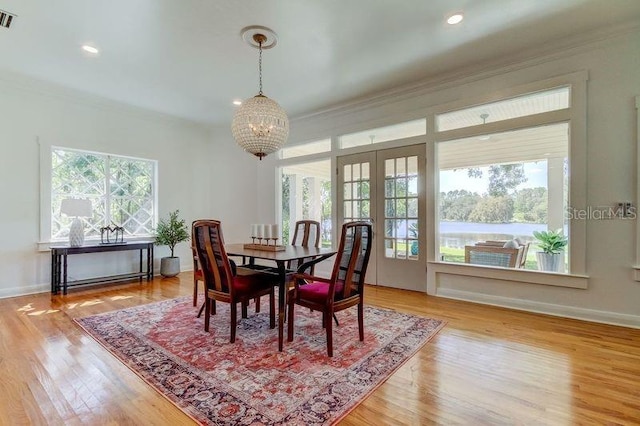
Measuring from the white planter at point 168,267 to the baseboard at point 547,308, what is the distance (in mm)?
4194

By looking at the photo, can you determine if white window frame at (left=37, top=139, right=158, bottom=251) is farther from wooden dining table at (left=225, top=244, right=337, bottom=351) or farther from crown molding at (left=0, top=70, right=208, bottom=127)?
wooden dining table at (left=225, top=244, right=337, bottom=351)

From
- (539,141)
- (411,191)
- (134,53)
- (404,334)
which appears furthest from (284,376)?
(539,141)

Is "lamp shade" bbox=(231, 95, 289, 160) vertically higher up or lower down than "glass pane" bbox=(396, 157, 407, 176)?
higher up

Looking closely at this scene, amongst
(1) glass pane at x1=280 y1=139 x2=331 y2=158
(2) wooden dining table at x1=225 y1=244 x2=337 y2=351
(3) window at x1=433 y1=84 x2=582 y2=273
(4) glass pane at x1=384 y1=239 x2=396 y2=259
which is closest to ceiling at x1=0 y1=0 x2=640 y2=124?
(3) window at x1=433 y1=84 x2=582 y2=273

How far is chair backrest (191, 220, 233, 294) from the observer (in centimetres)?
257

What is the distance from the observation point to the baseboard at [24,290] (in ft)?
13.2

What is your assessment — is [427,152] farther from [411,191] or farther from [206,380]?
[206,380]

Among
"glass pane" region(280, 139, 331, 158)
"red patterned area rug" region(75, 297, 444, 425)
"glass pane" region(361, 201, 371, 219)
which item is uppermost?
"glass pane" region(280, 139, 331, 158)

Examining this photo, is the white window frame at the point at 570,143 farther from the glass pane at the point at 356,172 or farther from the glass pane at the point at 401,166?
the glass pane at the point at 356,172

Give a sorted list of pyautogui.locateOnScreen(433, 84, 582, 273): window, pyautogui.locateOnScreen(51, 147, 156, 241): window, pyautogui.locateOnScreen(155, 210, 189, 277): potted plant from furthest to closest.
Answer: pyautogui.locateOnScreen(155, 210, 189, 277): potted plant
pyautogui.locateOnScreen(51, 147, 156, 241): window
pyautogui.locateOnScreen(433, 84, 582, 273): window

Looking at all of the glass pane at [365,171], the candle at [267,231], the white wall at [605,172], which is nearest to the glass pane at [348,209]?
the glass pane at [365,171]

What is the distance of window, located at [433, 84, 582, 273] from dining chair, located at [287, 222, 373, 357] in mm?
2012

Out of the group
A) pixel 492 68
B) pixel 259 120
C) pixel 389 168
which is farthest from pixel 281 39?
pixel 492 68

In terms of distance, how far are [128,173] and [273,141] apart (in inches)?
137
